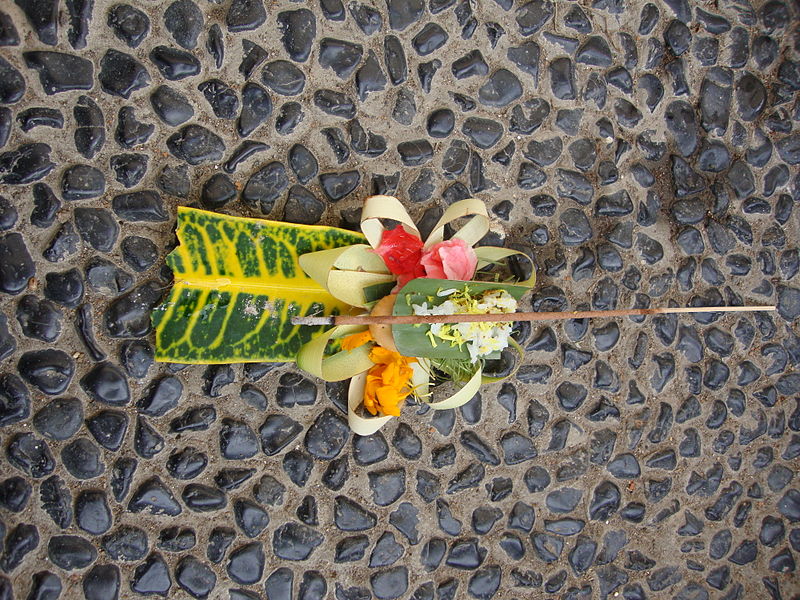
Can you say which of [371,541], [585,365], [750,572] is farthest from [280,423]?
[750,572]

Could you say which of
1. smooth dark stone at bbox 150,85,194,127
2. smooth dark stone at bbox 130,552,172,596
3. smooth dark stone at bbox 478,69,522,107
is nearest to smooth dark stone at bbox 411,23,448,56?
smooth dark stone at bbox 478,69,522,107

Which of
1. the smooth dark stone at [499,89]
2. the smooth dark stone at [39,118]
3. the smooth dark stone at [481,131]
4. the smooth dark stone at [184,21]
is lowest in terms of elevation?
the smooth dark stone at [481,131]

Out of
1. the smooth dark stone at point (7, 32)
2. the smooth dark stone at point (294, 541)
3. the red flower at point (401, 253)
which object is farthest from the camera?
the smooth dark stone at point (294, 541)

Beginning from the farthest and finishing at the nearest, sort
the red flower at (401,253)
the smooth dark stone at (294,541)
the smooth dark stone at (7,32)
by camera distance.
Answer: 1. the smooth dark stone at (294,541)
2. the red flower at (401,253)
3. the smooth dark stone at (7,32)

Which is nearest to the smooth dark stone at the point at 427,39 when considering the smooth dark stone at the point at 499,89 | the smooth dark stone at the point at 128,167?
the smooth dark stone at the point at 499,89

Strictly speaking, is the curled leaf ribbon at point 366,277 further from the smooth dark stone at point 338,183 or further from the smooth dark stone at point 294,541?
the smooth dark stone at point 294,541

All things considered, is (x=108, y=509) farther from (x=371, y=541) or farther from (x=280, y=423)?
(x=371, y=541)

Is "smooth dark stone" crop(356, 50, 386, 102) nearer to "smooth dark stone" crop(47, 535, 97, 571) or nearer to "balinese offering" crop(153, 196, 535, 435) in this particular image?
"balinese offering" crop(153, 196, 535, 435)

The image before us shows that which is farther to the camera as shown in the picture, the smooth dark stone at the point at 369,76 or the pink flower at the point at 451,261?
the smooth dark stone at the point at 369,76
